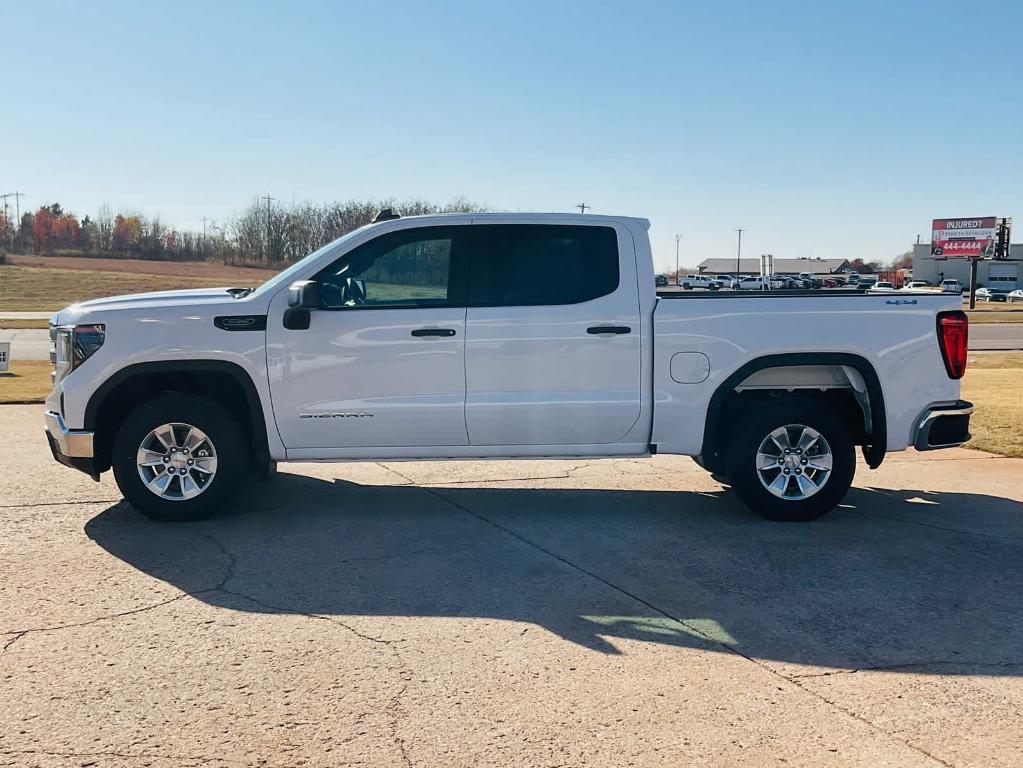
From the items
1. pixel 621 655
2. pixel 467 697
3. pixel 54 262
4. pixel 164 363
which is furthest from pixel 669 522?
pixel 54 262

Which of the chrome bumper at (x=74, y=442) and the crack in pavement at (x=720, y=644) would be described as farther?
the chrome bumper at (x=74, y=442)

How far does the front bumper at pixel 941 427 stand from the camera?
6715 mm

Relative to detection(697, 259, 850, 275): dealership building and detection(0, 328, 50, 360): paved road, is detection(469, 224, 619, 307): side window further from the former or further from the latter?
detection(697, 259, 850, 275): dealership building

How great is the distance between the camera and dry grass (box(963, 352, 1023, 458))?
9891mm

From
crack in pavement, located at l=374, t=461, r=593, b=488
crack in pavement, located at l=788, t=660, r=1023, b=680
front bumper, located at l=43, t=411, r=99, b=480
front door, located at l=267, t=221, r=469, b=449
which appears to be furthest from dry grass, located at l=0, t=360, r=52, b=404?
crack in pavement, located at l=788, t=660, r=1023, b=680

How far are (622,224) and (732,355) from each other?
1228mm

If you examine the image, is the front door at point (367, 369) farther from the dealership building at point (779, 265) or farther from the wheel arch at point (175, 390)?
the dealership building at point (779, 265)

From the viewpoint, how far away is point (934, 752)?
342 centimetres

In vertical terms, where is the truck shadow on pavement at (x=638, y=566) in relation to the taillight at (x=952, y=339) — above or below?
below

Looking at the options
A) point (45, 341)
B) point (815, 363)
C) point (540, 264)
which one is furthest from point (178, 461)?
point (45, 341)

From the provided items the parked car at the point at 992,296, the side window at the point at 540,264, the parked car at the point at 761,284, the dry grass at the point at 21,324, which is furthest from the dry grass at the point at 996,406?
the parked car at the point at 992,296

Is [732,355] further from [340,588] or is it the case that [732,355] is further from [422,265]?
[340,588]

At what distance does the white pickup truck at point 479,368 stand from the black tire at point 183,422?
1 centimetres

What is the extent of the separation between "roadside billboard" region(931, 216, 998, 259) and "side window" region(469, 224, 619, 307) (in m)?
82.8
